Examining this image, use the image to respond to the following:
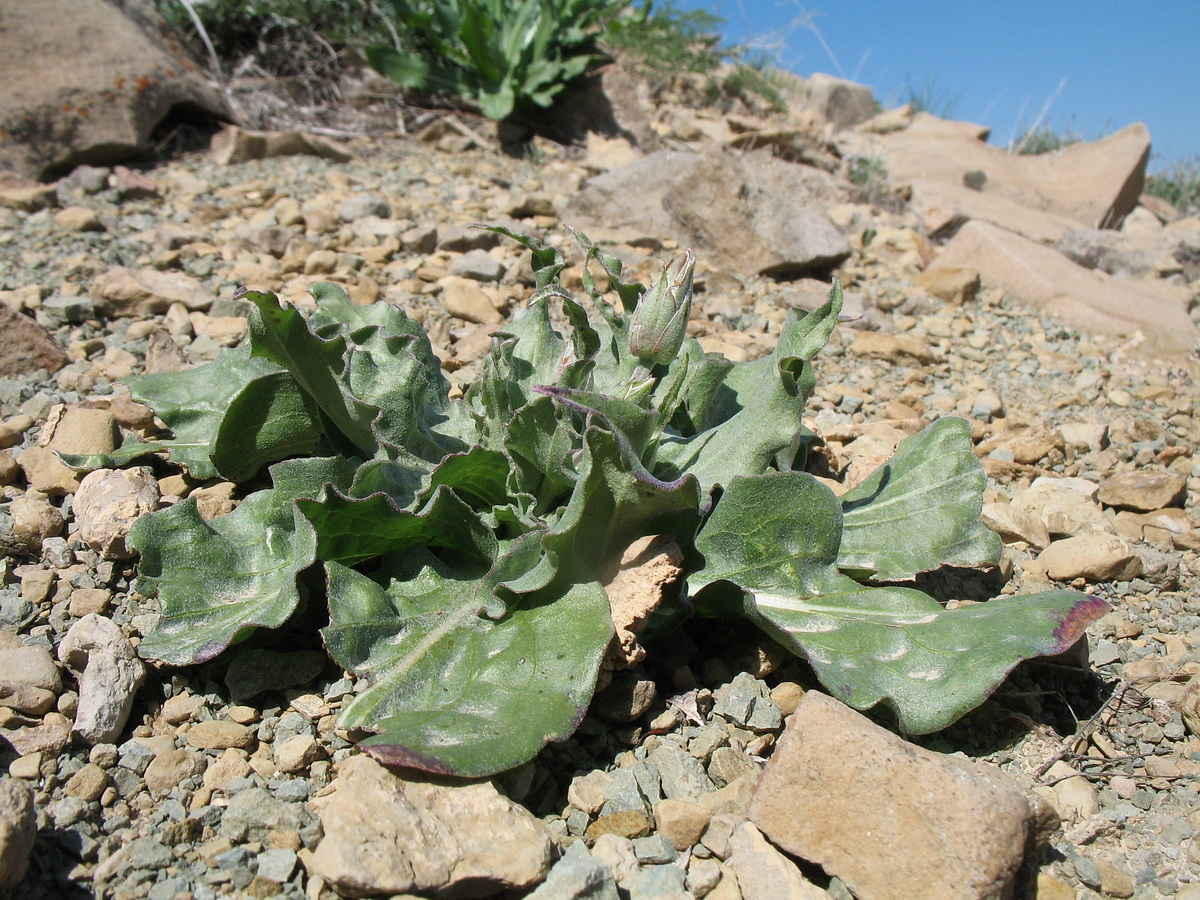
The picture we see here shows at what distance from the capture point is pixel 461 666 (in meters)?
1.98

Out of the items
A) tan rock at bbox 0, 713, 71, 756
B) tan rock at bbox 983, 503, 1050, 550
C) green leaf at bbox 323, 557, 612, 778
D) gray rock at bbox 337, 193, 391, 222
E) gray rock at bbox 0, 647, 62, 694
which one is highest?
tan rock at bbox 983, 503, 1050, 550

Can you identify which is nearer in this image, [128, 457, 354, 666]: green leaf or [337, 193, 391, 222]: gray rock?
[128, 457, 354, 666]: green leaf

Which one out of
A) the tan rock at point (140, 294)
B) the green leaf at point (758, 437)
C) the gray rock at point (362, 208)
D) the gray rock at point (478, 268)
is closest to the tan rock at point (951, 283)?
the gray rock at point (478, 268)

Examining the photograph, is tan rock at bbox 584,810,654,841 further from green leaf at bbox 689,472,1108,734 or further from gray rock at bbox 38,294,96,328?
gray rock at bbox 38,294,96,328

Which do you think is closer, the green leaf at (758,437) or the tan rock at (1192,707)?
the tan rock at (1192,707)

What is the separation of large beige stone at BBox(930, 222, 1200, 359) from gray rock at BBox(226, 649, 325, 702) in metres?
4.38

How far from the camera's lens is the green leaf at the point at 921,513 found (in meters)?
2.44

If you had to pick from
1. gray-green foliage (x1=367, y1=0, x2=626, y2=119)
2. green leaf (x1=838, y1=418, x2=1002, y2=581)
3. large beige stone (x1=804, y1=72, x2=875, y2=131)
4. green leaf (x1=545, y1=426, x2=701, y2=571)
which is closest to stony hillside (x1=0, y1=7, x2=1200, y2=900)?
green leaf (x1=545, y1=426, x2=701, y2=571)

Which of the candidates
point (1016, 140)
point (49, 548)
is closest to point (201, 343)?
point (49, 548)

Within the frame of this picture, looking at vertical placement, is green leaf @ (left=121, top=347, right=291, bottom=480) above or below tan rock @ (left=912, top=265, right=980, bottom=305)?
below

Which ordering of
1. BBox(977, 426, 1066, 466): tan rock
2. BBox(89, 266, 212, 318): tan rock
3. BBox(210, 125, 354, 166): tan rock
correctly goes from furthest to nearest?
BBox(210, 125, 354, 166): tan rock < BBox(89, 266, 212, 318): tan rock < BBox(977, 426, 1066, 466): tan rock

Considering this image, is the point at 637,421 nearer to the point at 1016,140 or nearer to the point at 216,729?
the point at 216,729

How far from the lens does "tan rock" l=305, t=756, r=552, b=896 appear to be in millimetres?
1558

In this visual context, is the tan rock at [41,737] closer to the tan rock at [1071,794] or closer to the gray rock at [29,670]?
the gray rock at [29,670]
